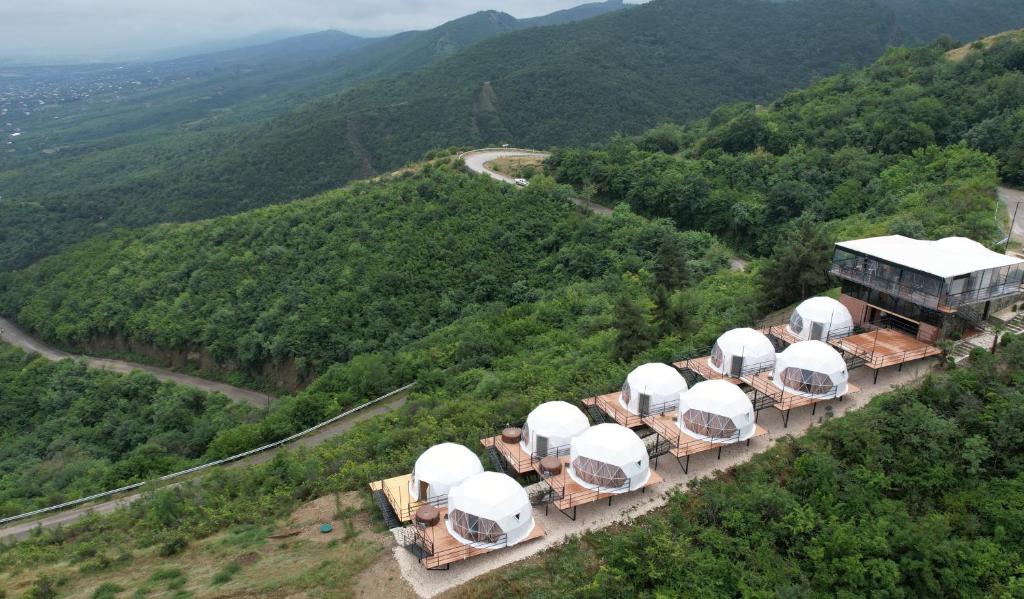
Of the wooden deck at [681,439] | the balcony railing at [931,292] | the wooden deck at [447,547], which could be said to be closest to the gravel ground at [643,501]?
the wooden deck at [447,547]

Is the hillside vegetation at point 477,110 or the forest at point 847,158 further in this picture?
the hillside vegetation at point 477,110

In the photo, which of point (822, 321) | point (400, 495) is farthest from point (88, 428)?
point (822, 321)

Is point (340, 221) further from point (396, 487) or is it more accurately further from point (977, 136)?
point (977, 136)

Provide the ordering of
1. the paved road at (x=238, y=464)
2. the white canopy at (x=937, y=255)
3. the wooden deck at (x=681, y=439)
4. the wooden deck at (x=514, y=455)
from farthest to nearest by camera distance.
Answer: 1. the paved road at (x=238, y=464)
2. the white canopy at (x=937, y=255)
3. the wooden deck at (x=514, y=455)
4. the wooden deck at (x=681, y=439)

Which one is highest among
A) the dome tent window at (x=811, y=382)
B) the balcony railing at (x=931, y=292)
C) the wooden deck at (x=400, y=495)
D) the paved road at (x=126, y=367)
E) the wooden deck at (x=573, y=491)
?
the balcony railing at (x=931, y=292)

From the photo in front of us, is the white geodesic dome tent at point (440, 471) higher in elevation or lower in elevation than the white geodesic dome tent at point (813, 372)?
lower

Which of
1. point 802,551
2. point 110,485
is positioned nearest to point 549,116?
point 110,485

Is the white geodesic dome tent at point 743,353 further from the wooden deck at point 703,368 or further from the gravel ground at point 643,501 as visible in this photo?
the gravel ground at point 643,501

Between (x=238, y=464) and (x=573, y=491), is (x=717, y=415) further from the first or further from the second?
(x=238, y=464)
